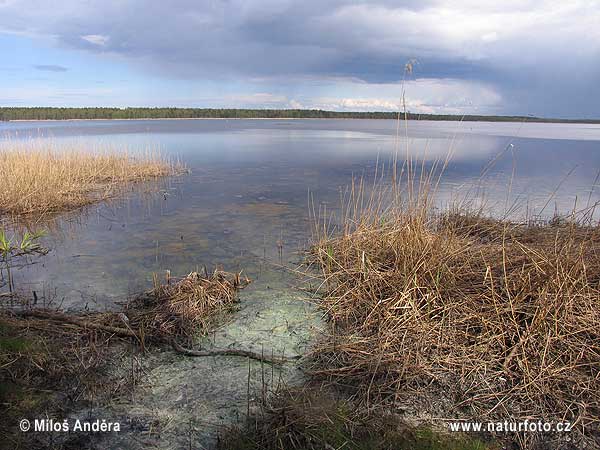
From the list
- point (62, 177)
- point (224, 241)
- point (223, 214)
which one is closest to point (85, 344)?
point (224, 241)

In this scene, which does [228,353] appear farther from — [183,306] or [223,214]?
[223,214]

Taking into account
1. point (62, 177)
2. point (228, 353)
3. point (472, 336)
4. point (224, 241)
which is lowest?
point (228, 353)

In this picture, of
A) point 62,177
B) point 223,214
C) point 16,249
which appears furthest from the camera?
point 62,177

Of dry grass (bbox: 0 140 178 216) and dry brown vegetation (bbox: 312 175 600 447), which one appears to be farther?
dry grass (bbox: 0 140 178 216)

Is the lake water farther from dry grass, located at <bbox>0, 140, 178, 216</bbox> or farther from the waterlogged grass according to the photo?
dry grass, located at <bbox>0, 140, 178, 216</bbox>

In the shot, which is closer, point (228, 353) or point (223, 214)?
point (228, 353)

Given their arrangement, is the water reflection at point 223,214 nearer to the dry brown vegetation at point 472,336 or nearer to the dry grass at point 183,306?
the dry grass at point 183,306

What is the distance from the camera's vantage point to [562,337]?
281 centimetres

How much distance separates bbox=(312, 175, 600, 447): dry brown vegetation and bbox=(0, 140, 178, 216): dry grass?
25.6ft

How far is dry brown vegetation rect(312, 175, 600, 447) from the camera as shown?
8.48 ft

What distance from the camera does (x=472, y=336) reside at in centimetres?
300

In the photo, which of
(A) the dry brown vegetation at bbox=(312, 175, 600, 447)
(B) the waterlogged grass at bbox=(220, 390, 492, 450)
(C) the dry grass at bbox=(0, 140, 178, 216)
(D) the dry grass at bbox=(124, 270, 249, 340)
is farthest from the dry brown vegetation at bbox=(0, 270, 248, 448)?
(C) the dry grass at bbox=(0, 140, 178, 216)

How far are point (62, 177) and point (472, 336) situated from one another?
10790mm

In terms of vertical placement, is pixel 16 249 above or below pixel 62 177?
below
